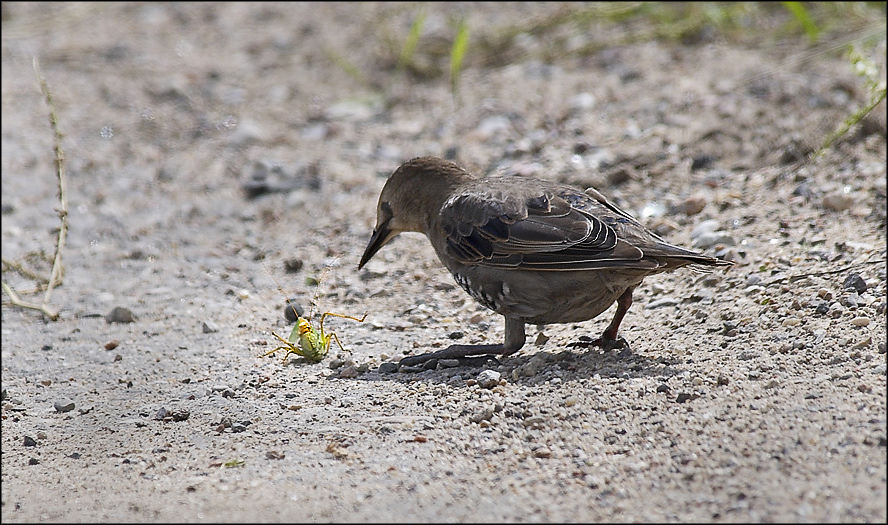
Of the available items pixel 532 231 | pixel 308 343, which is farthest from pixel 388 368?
pixel 532 231

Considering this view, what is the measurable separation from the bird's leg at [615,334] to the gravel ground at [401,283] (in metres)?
0.18

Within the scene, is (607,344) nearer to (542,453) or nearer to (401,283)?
(542,453)

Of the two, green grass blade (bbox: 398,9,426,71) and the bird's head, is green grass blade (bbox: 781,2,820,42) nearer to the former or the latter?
green grass blade (bbox: 398,9,426,71)

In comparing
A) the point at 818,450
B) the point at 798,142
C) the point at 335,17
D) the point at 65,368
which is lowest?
the point at 65,368

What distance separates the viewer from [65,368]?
15.9 feet

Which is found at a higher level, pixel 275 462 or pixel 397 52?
pixel 397 52

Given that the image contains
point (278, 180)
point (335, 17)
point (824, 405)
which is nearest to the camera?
point (824, 405)

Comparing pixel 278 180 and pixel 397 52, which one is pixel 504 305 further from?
pixel 397 52

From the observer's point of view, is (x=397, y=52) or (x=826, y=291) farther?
(x=397, y=52)

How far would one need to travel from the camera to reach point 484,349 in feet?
14.9

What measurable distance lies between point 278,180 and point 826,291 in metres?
4.24

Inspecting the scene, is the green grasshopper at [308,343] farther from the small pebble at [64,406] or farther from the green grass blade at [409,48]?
the green grass blade at [409,48]

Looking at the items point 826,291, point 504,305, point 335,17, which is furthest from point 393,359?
point 335,17

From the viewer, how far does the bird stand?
4.24 m
